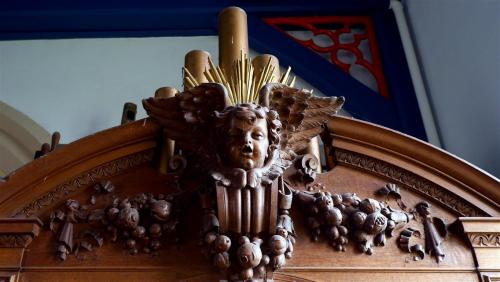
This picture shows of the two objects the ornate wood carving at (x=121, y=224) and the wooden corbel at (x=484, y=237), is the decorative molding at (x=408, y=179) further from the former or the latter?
the ornate wood carving at (x=121, y=224)

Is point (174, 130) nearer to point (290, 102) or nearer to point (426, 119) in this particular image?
point (290, 102)

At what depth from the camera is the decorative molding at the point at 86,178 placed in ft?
2.86

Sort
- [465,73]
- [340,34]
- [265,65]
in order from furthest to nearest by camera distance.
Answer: [340,34] < [465,73] < [265,65]

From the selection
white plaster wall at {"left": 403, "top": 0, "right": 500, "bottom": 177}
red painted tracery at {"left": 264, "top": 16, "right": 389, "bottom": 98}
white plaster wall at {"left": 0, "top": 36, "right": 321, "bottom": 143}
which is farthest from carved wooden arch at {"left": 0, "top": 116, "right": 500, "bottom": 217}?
red painted tracery at {"left": 264, "top": 16, "right": 389, "bottom": 98}

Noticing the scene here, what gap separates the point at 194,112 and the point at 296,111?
153mm

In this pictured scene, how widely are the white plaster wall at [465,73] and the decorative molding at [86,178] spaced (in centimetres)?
96

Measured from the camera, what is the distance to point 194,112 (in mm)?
891

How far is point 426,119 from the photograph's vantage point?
1.85m

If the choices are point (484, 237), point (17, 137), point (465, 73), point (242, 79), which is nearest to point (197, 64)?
point (242, 79)

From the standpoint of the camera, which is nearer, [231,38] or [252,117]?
[252,117]

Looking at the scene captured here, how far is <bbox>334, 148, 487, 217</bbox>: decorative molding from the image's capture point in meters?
0.91

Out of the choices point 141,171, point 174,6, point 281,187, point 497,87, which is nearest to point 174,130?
point 141,171

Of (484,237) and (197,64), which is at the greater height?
(197,64)

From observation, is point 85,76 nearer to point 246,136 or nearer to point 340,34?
point 340,34
